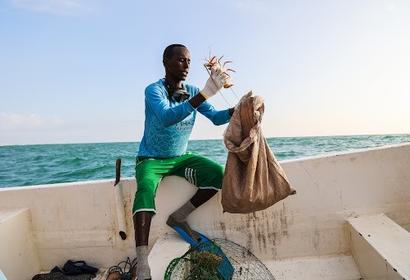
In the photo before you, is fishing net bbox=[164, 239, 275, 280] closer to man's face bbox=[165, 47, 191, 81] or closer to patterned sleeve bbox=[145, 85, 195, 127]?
patterned sleeve bbox=[145, 85, 195, 127]

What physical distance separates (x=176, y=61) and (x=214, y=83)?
22.8 inches

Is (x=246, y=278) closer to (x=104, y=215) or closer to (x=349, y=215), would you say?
(x=349, y=215)

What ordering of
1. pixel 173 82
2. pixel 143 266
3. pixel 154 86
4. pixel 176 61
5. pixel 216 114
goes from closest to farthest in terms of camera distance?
pixel 143 266 < pixel 154 86 < pixel 176 61 < pixel 173 82 < pixel 216 114

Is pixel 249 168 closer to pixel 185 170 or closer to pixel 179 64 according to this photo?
pixel 185 170

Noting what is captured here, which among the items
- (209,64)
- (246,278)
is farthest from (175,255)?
(209,64)

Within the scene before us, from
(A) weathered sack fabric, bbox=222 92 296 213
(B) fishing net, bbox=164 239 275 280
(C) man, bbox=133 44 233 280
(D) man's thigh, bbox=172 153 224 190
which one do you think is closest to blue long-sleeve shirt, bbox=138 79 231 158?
(C) man, bbox=133 44 233 280

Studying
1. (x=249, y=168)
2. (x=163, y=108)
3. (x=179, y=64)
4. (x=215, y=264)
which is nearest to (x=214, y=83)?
(x=163, y=108)

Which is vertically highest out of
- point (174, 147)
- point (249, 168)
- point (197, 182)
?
point (174, 147)

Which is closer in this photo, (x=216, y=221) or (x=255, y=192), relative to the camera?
(x=255, y=192)

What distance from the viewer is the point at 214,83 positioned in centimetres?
244

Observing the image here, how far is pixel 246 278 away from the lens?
8.36ft

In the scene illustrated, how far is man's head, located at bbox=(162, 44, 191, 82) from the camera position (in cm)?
285

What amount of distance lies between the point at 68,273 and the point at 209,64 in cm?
216

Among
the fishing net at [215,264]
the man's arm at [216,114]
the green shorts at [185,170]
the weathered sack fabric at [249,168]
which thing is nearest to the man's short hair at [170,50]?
the man's arm at [216,114]
